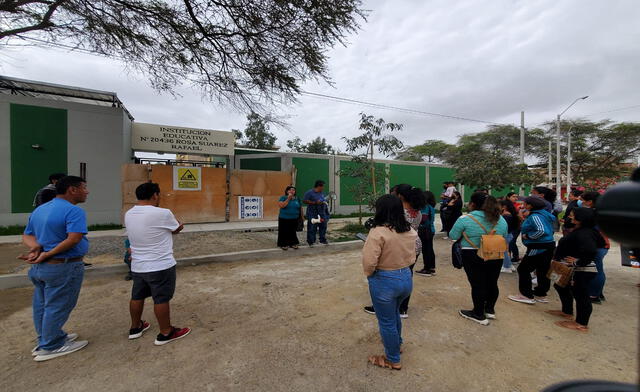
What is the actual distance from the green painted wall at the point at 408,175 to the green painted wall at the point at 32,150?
547 inches

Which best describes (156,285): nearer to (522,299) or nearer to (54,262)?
(54,262)

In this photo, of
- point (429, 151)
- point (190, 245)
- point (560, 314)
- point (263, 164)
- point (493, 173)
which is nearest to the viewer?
point (560, 314)

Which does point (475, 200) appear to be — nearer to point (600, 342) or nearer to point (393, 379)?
point (600, 342)

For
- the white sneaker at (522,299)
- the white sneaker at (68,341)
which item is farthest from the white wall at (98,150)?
the white sneaker at (522,299)

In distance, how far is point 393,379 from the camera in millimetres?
2369

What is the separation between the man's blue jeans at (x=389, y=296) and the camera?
2377 millimetres

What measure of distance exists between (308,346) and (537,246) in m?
3.21

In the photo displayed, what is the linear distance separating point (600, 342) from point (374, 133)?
22.4 feet

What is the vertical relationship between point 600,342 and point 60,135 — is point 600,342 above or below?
below

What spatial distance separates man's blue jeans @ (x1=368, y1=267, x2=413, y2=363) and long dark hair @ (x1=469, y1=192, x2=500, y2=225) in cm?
152

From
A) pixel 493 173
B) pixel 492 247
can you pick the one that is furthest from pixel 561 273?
pixel 493 173

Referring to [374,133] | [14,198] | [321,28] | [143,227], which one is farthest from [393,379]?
[14,198]

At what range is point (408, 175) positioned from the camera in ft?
55.5

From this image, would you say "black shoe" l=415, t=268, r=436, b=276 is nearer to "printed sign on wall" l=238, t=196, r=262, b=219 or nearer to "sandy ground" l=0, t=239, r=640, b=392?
"sandy ground" l=0, t=239, r=640, b=392
